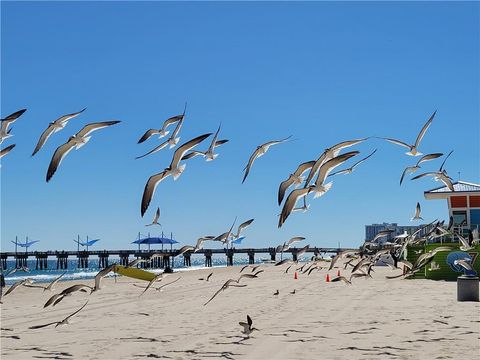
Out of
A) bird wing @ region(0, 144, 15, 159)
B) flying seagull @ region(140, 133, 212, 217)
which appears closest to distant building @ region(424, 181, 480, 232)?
flying seagull @ region(140, 133, 212, 217)

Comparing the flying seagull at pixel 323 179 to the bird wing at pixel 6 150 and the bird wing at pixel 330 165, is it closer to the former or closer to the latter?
the bird wing at pixel 330 165

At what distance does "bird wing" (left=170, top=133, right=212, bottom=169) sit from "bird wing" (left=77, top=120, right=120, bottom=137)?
1281mm

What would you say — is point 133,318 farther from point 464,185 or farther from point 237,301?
point 464,185

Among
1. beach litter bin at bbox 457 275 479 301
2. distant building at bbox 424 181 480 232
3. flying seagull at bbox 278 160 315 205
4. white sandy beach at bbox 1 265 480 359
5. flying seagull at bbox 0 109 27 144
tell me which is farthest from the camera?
distant building at bbox 424 181 480 232

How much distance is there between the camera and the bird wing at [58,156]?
961 centimetres

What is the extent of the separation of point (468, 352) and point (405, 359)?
132 centimetres

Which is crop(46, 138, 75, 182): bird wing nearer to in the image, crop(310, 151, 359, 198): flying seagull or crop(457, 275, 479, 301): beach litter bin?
crop(310, 151, 359, 198): flying seagull

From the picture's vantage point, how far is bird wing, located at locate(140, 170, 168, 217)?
9719 millimetres

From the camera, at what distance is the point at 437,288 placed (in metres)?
23.8

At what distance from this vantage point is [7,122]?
9344 mm

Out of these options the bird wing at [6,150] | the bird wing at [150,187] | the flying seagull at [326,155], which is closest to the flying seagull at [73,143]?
the bird wing at [6,150]

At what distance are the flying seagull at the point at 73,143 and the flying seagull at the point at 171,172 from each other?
50.0 inches

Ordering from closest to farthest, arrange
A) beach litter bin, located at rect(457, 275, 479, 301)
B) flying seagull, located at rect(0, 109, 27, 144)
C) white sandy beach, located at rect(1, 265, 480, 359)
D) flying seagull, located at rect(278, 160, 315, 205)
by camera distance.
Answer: flying seagull, located at rect(0, 109, 27, 144), flying seagull, located at rect(278, 160, 315, 205), white sandy beach, located at rect(1, 265, 480, 359), beach litter bin, located at rect(457, 275, 479, 301)

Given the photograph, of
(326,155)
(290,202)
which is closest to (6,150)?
(290,202)
